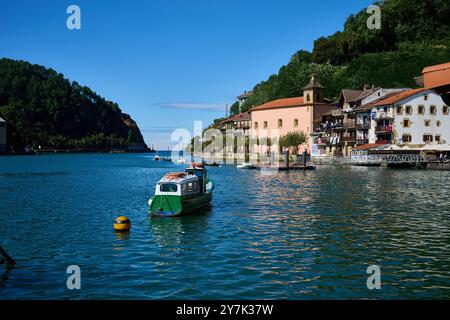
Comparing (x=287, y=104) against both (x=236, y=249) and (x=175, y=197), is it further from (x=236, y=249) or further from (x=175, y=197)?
(x=236, y=249)

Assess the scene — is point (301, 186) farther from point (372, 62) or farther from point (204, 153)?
point (204, 153)

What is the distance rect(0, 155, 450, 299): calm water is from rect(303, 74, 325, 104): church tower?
91.2 meters

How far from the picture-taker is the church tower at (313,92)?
13325 centimetres

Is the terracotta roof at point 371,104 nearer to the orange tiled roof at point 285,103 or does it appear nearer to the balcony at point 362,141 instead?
the balcony at point 362,141

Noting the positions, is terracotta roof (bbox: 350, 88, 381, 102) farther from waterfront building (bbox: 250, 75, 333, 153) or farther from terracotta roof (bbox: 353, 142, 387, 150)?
waterfront building (bbox: 250, 75, 333, 153)

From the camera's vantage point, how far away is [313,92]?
5256 inches

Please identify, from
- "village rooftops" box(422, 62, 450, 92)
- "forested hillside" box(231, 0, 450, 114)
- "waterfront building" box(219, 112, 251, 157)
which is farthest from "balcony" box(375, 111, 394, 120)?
"village rooftops" box(422, 62, 450, 92)

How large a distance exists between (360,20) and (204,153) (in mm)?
70913

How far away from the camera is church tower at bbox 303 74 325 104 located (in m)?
133

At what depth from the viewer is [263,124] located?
150 meters

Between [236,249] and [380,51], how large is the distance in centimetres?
15030

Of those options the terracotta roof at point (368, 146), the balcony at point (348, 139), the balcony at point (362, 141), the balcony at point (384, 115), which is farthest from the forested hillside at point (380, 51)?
the terracotta roof at point (368, 146)
